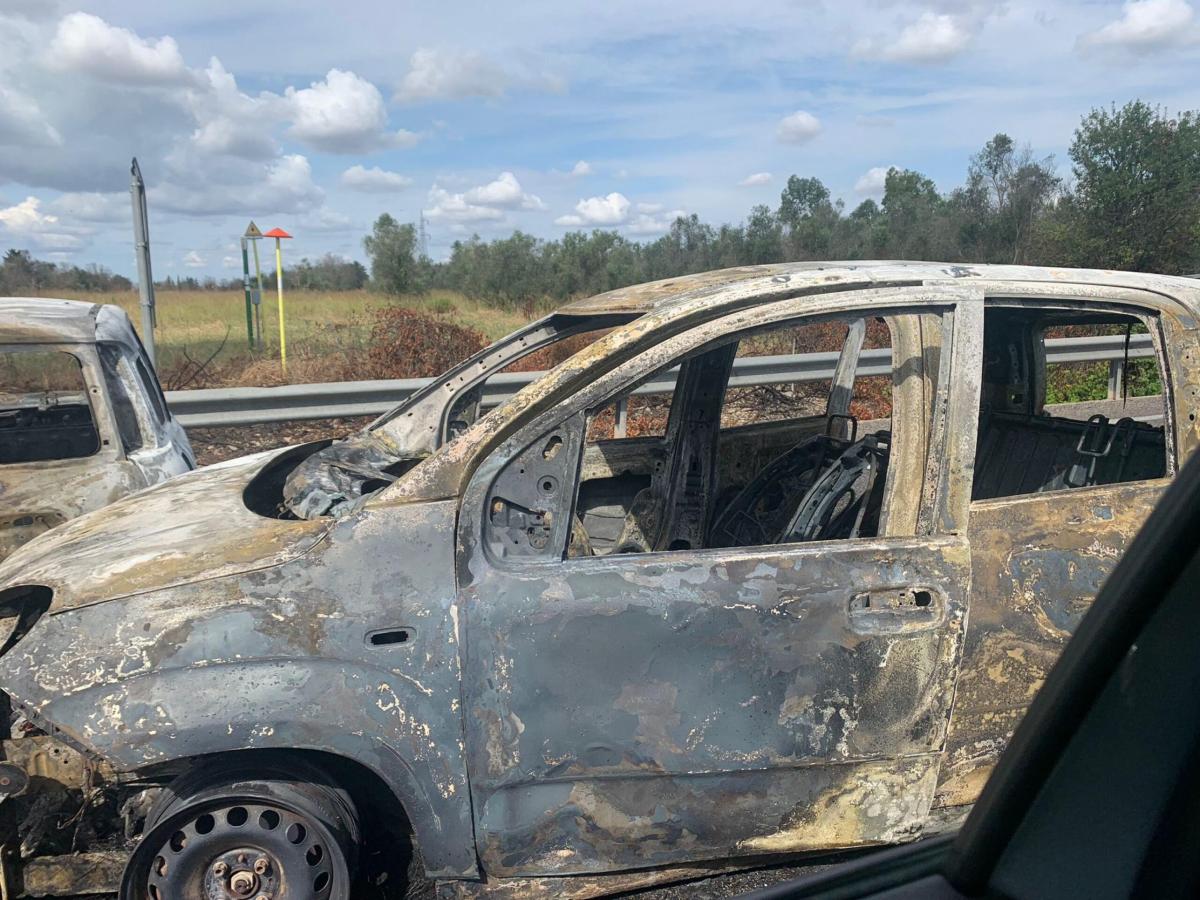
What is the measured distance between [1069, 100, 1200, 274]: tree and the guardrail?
9366 mm

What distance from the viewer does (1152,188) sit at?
17.3 metres

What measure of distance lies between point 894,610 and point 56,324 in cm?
374

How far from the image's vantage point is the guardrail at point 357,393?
695 centimetres

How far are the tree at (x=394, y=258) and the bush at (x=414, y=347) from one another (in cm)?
1541

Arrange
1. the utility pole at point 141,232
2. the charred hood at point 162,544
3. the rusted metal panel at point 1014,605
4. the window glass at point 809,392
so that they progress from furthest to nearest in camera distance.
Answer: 1. the window glass at point 809,392
2. the utility pole at point 141,232
3. the rusted metal panel at point 1014,605
4. the charred hood at point 162,544

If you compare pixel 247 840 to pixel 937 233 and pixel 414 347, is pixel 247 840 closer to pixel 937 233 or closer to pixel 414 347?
pixel 414 347

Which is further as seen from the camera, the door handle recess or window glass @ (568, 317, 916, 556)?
window glass @ (568, 317, 916, 556)

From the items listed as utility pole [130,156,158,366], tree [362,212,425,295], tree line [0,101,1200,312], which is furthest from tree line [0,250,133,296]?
utility pole [130,156,158,366]

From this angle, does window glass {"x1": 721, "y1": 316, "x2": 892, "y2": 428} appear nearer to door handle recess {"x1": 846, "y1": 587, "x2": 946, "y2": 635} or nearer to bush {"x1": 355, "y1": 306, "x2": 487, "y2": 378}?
bush {"x1": 355, "y1": 306, "x2": 487, "y2": 378}

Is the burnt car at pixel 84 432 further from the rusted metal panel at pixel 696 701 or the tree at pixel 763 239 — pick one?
the tree at pixel 763 239

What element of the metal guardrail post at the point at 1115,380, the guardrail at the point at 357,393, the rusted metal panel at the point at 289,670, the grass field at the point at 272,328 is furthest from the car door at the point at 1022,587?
the grass field at the point at 272,328

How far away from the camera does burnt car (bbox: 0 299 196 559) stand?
400 centimetres

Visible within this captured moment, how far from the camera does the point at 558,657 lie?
92.0 inches

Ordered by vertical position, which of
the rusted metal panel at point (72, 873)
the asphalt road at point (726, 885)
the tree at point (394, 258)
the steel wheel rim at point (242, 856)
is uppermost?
the tree at point (394, 258)
